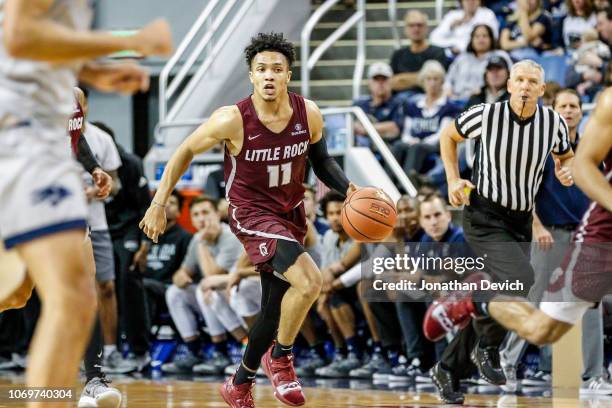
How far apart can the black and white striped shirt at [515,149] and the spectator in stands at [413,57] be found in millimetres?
4768

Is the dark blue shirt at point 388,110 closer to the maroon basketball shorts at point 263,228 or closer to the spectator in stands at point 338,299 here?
the spectator in stands at point 338,299

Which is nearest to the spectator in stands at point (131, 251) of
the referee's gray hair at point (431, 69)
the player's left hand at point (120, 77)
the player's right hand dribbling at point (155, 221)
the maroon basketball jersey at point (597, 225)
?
the referee's gray hair at point (431, 69)

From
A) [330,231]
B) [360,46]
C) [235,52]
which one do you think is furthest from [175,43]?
[330,231]

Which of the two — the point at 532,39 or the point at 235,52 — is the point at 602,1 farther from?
the point at 235,52

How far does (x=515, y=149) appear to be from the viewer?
24.0 feet

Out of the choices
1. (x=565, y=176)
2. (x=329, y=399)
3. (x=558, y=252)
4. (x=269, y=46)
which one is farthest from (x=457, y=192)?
(x=329, y=399)

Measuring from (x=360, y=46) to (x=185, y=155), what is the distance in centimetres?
706

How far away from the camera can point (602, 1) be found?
11625mm

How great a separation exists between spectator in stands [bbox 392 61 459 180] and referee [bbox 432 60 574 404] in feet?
11.4

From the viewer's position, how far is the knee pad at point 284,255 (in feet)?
20.5

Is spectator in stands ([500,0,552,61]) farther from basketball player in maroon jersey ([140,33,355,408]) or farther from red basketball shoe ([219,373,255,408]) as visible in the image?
red basketball shoe ([219,373,255,408])

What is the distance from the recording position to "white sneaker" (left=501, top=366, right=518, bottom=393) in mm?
8711

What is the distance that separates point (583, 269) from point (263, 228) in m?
1.77

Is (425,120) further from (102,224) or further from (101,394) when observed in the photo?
(101,394)
